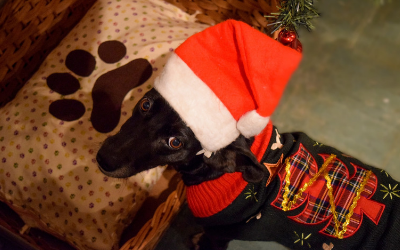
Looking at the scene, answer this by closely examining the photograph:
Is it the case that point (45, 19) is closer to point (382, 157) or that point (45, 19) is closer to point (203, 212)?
point (203, 212)

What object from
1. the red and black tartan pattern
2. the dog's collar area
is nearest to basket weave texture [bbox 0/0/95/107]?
the dog's collar area

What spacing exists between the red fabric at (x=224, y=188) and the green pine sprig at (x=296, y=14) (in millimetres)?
397

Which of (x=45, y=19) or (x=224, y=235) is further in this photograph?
(x=45, y=19)

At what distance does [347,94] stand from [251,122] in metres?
1.64

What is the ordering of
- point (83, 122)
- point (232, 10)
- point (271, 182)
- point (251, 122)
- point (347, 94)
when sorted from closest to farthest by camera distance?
point (251, 122), point (271, 182), point (83, 122), point (232, 10), point (347, 94)

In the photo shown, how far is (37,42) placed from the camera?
161 cm

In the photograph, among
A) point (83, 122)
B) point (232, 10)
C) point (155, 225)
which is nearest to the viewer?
point (155, 225)

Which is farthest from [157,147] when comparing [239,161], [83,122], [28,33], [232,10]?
[232,10]

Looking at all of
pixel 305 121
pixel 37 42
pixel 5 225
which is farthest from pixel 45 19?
pixel 305 121

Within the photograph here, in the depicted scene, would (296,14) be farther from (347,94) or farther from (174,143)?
(347,94)

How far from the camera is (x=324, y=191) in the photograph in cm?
109

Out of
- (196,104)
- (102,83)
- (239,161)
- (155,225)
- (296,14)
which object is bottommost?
(155,225)

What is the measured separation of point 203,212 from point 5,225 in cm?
99

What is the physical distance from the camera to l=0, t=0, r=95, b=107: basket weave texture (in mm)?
1431
